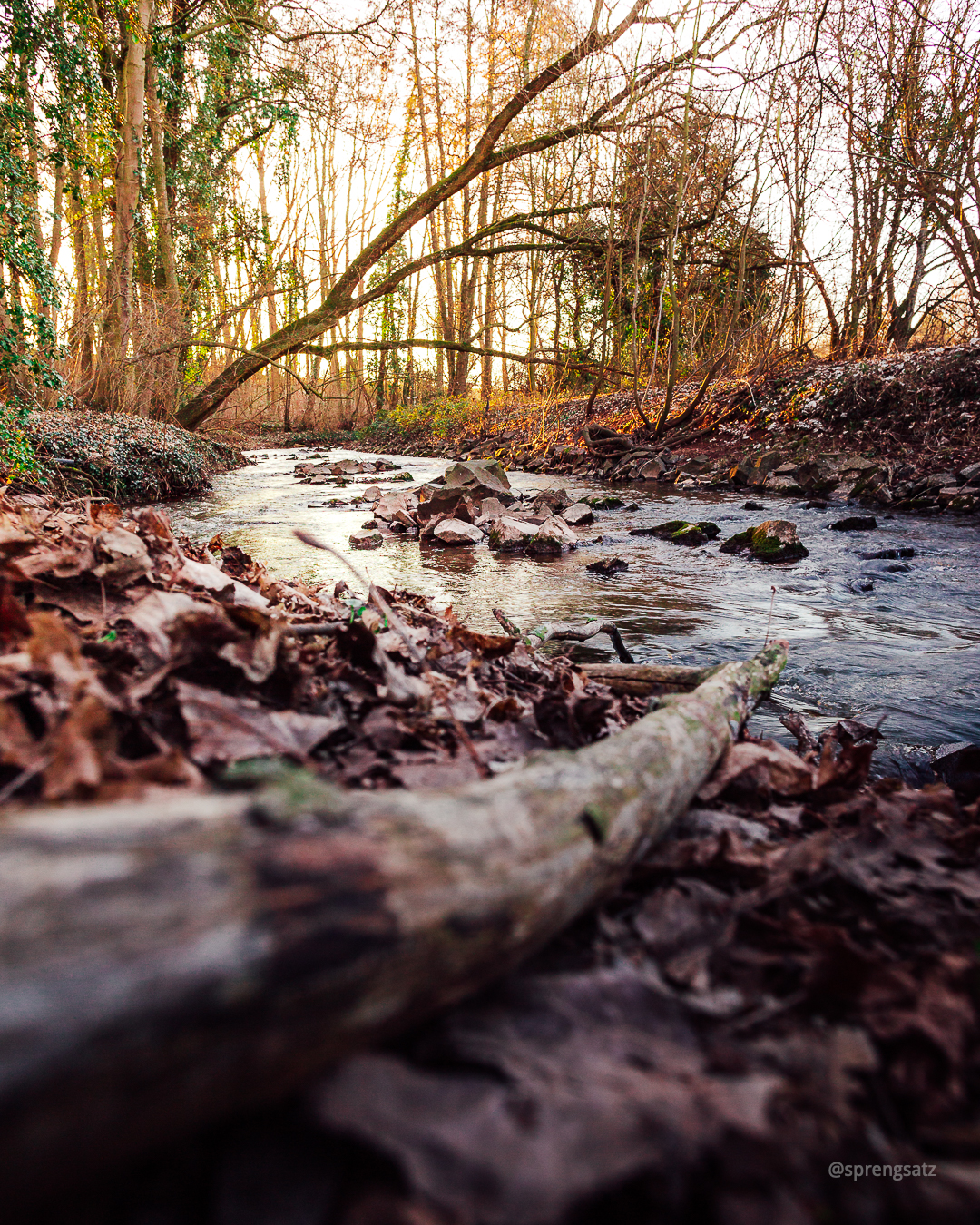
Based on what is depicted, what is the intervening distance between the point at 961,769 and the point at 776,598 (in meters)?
2.38

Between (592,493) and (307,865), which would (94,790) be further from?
(592,493)

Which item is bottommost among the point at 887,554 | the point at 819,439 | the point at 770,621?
the point at 770,621

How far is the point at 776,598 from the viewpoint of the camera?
14.1 feet

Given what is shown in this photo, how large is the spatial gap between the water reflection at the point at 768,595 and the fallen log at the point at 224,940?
2051 millimetres

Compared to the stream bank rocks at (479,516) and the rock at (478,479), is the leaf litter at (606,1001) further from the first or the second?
A: the rock at (478,479)

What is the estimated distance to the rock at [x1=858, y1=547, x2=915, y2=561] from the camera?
5.22 metres

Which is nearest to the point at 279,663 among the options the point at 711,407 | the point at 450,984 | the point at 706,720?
the point at 450,984


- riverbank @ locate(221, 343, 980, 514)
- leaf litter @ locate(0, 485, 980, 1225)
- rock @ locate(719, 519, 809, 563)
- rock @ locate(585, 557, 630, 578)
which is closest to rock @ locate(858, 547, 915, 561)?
rock @ locate(719, 519, 809, 563)

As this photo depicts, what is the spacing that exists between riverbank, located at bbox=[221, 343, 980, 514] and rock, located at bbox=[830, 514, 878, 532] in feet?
3.83

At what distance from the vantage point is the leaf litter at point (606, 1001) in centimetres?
58

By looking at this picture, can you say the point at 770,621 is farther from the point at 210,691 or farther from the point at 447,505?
the point at 447,505

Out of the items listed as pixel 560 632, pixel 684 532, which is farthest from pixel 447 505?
pixel 560 632

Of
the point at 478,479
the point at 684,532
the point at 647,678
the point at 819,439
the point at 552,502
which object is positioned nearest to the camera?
the point at 647,678

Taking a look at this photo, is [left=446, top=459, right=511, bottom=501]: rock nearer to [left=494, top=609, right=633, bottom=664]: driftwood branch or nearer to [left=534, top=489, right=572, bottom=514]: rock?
[left=534, top=489, right=572, bottom=514]: rock
